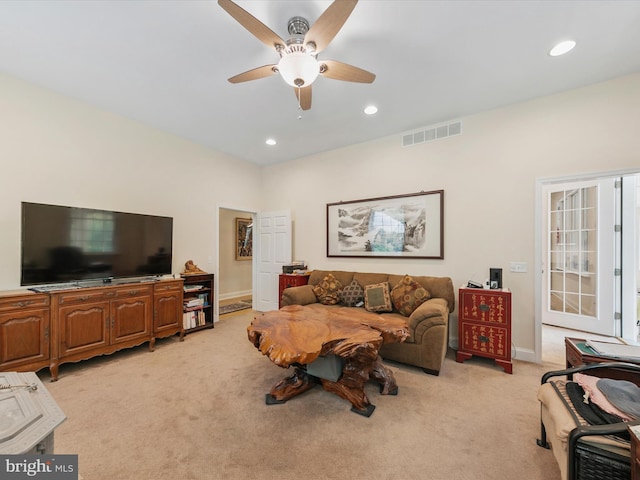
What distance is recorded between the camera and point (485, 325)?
288 centimetres

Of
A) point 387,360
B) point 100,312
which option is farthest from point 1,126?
point 387,360

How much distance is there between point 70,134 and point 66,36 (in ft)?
4.42

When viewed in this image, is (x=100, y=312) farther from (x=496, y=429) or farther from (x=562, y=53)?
(x=562, y=53)

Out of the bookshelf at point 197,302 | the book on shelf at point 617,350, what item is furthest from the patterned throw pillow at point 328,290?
the book on shelf at point 617,350

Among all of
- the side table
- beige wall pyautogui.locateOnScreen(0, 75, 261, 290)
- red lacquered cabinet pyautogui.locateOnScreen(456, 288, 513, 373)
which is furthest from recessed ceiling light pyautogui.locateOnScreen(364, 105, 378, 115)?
the side table

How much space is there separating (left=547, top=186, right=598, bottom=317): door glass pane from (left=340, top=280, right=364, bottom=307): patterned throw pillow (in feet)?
11.0

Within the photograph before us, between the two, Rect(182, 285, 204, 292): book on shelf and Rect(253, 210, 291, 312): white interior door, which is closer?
Rect(182, 285, 204, 292): book on shelf

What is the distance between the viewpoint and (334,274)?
4215 millimetres

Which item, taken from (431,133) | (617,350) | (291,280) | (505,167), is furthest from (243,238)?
(617,350)

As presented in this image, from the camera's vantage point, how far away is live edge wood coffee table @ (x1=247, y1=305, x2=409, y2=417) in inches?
75.5

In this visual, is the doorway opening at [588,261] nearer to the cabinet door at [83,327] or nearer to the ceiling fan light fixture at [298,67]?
the ceiling fan light fixture at [298,67]

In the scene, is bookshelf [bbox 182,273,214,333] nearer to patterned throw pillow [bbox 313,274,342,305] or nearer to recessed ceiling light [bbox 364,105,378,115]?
patterned throw pillow [bbox 313,274,342,305]

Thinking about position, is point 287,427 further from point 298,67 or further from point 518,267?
point 518,267

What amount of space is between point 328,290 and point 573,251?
3.94 meters
